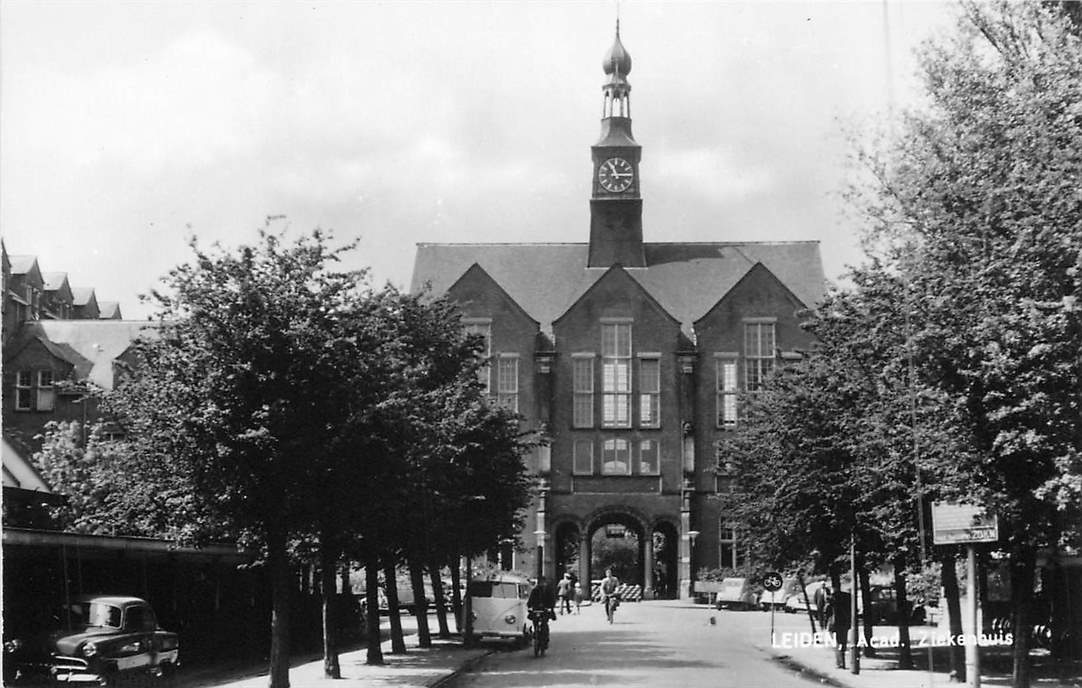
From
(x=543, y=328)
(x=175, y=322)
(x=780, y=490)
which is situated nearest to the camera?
(x=175, y=322)

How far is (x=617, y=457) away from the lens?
7412 centimetres

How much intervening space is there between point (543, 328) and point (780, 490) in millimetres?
51622

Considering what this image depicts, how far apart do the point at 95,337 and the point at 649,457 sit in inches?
1204

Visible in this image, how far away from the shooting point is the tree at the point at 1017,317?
15125 millimetres

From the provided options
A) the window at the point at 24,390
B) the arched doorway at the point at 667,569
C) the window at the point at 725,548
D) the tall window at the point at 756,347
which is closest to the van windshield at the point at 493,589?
the window at the point at 24,390

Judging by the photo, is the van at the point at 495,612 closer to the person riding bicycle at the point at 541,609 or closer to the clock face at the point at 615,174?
the person riding bicycle at the point at 541,609

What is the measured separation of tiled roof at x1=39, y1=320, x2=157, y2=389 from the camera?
63.0 metres

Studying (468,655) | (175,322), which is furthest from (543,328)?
(175,322)

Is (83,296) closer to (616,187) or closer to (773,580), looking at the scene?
(616,187)

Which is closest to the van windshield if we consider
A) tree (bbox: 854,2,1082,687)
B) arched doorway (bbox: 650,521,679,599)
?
tree (bbox: 854,2,1082,687)

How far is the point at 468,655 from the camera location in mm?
30375

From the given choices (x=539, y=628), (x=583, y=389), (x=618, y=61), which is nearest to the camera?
(x=539, y=628)

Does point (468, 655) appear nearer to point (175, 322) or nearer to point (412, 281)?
point (175, 322)

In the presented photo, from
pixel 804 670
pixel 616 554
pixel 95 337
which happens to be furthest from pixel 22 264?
pixel 804 670
